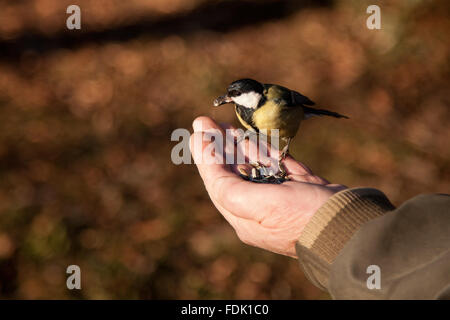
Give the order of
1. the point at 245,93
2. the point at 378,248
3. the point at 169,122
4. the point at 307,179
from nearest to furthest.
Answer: the point at 378,248
the point at 245,93
the point at 307,179
the point at 169,122

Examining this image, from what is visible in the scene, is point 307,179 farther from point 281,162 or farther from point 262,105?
point 262,105

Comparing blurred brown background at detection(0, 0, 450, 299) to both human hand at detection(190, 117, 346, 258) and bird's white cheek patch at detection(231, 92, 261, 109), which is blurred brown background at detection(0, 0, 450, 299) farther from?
bird's white cheek patch at detection(231, 92, 261, 109)

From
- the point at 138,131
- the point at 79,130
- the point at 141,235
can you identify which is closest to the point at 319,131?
the point at 138,131

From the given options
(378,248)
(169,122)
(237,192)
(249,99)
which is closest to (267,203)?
(237,192)

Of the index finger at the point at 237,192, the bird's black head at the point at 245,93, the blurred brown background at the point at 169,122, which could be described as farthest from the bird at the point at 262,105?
the blurred brown background at the point at 169,122

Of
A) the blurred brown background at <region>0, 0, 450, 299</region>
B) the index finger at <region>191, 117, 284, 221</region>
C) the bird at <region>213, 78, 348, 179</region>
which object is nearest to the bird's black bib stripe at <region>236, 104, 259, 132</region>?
the bird at <region>213, 78, 348, 179</region>

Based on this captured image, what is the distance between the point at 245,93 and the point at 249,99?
4 cm

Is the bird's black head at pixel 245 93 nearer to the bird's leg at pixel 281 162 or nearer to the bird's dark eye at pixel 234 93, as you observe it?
the bird's dark eye at pixel 234 93

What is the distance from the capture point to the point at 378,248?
4.70 feet

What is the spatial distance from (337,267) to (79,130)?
330 cm

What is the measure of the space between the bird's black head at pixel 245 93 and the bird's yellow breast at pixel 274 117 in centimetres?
6

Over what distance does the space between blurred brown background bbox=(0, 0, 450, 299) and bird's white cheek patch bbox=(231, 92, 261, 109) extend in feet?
4.55

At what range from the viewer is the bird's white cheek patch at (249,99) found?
2.32 m

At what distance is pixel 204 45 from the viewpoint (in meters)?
5.26
